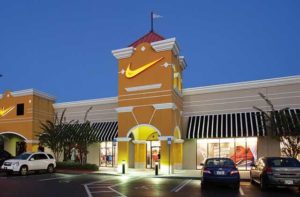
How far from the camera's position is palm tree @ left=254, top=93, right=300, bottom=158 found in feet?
83.9

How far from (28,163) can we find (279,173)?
18760mm

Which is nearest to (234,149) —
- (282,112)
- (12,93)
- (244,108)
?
(244,108)

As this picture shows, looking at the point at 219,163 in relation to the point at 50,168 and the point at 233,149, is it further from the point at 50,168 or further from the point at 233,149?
the point at 50,168

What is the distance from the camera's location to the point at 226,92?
32.1 meters

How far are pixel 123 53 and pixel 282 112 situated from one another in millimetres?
14117

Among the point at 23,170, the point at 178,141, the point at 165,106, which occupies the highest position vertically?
the point at 165,106

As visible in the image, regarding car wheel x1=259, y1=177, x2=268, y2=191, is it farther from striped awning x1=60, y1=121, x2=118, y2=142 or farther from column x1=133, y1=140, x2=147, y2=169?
striped awning x1=60, y1=121, x2=118, y2=142

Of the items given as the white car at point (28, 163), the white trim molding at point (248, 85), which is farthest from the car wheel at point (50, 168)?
the white trim molding at point (248, 85)

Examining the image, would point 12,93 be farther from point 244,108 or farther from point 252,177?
A: point 252,177

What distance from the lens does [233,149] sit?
30391 mm

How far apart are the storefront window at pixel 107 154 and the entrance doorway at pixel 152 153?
4164 millimetres

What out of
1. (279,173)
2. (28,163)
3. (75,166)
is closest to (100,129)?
(75,166)

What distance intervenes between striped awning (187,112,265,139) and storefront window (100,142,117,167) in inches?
353

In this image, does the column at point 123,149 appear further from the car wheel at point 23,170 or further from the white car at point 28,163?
the car wheel at point 23,170
